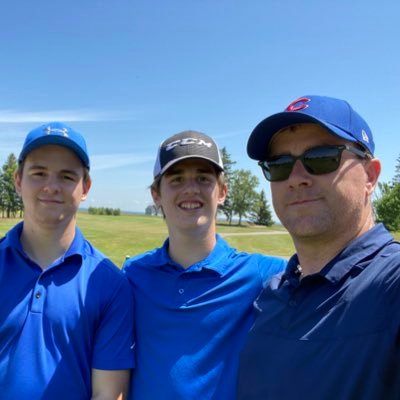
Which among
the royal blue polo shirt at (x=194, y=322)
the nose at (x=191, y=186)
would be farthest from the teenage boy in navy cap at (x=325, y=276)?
the nose at (x=191, y=186)

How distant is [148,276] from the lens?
10.1 feet

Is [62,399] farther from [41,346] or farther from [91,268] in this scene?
[91,268]

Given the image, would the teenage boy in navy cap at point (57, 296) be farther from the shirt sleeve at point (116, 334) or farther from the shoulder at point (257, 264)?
the shoulder at point (257, 264)

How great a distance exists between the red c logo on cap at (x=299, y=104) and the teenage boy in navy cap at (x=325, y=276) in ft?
0.04

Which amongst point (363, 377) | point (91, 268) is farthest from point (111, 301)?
point (363, 377)

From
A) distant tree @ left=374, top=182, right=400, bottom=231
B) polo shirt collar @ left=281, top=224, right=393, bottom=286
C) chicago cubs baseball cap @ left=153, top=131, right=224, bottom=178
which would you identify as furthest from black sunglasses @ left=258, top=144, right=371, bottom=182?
distant tree @ left=374, top=182, right=400, bottom=231

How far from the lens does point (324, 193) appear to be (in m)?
2.28

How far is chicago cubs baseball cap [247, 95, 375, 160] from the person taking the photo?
229cm

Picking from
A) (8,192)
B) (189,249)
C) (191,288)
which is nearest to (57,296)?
(191,288)

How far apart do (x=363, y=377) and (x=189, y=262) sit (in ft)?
5.60

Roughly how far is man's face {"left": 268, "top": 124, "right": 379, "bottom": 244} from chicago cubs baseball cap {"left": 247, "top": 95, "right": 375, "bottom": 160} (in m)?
0.07

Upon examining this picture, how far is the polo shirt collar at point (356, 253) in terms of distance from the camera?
2.04 meters

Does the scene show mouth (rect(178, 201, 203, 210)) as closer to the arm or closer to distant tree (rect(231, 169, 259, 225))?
the arm

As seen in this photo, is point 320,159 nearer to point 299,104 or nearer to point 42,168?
point 299,104
